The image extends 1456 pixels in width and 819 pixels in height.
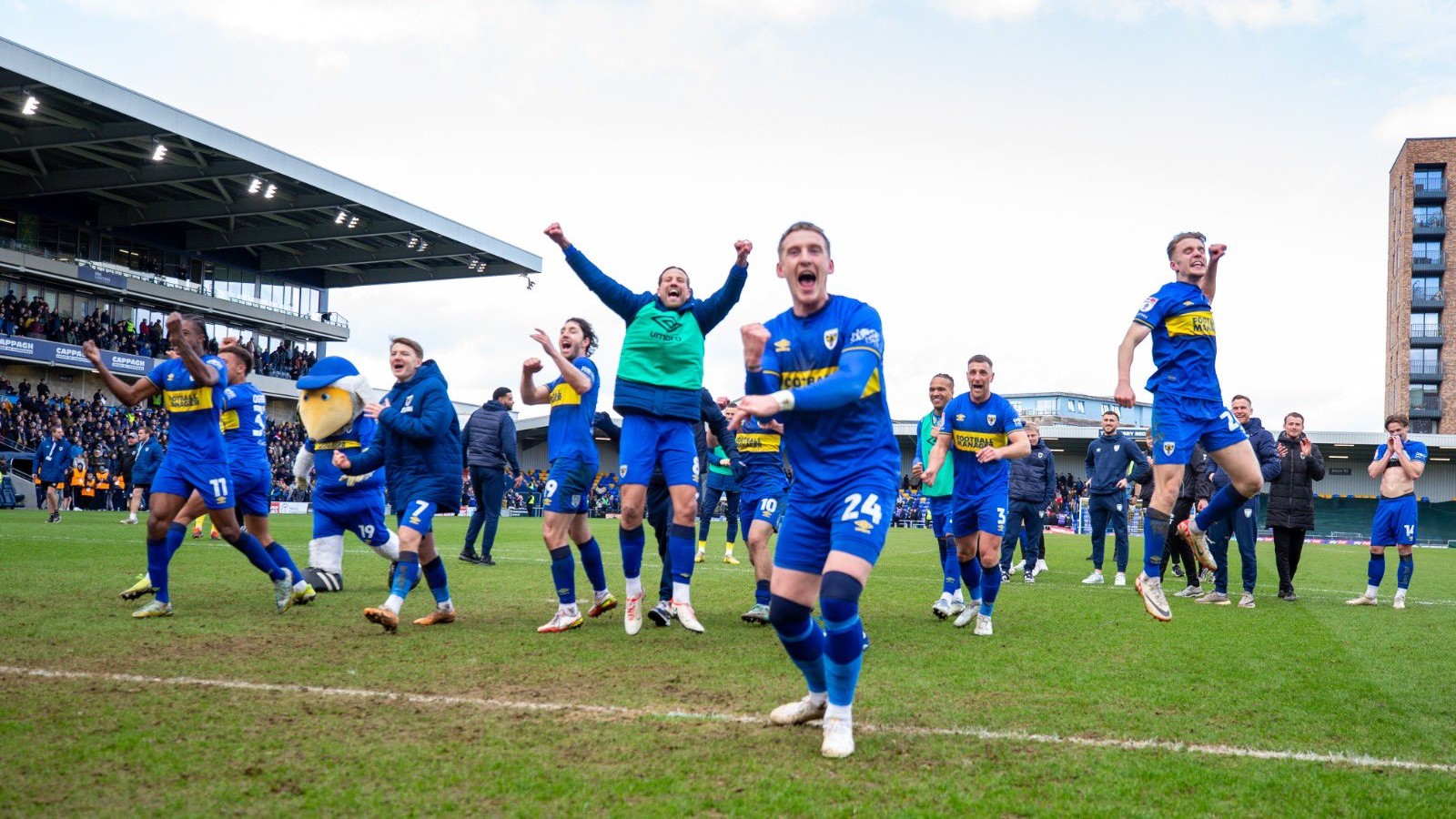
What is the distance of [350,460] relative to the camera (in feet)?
26.5

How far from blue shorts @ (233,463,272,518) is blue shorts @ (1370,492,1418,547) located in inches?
428

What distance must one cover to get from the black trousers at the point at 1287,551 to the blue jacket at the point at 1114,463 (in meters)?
2.09

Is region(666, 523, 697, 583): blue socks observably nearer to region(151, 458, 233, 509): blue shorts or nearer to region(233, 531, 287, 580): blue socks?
region(233, 531, 287, 580): blue socks

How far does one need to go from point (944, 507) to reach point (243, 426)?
634cm

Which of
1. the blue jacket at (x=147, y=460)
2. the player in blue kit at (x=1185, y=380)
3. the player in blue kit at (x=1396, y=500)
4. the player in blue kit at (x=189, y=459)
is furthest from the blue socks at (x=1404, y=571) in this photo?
the blue jacket at (x=147, y=460)

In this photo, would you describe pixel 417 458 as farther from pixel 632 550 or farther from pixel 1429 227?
pixel 1429 227

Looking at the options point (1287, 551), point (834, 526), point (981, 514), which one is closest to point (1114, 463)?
point (1287, 551)

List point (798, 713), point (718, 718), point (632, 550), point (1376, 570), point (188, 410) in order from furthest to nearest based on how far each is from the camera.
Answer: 1. point (1376, 570)
2. point (188, 410)
3. point (632, 550)
4. point (718, 718)
5. point (798, 713)

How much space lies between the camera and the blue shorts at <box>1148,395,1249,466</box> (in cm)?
682

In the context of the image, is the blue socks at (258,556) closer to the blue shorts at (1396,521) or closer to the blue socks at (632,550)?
the blue socks at (632,550)

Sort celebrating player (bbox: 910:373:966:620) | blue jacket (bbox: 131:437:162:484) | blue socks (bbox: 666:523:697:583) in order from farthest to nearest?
1. blue jacket (bbox: 131:437:162:484)
2. celebrating player (bbox: 910:373:966:620)
3. blue socks (bbox: 666:523:697:583)

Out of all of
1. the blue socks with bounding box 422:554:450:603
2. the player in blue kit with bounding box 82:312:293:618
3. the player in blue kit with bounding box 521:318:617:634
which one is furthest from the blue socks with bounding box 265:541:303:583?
the player in blue kit with bounding box 521:318:617:634

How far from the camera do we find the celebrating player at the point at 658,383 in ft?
24.4

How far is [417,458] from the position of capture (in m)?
7.82
